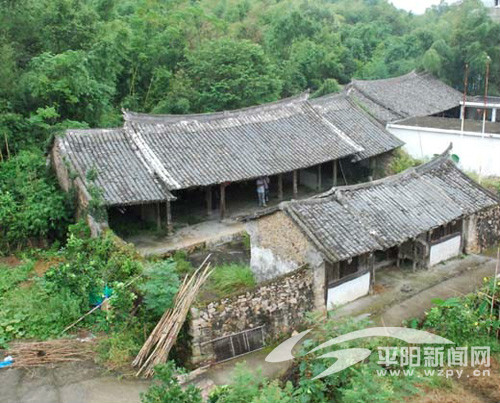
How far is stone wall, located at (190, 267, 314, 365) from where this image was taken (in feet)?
39.4

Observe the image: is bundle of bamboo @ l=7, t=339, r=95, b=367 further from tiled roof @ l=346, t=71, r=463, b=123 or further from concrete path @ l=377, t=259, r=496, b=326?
tiled roof @ l=346, t=71, r=463, b=123

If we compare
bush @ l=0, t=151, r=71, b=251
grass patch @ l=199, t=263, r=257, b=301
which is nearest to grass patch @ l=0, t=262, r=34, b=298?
bush @ l=0, t=151, r=71, b=251

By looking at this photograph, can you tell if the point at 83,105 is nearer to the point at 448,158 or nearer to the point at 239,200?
the point at 239,200

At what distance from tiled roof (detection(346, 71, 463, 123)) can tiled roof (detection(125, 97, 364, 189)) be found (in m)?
5.51

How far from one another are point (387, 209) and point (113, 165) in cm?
887

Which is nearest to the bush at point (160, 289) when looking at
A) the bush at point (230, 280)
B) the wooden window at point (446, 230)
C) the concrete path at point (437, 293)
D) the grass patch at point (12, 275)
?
the bush at point (230, 280)

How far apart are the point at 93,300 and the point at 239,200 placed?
9.06 m

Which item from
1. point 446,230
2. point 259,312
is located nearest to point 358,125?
point 446,230

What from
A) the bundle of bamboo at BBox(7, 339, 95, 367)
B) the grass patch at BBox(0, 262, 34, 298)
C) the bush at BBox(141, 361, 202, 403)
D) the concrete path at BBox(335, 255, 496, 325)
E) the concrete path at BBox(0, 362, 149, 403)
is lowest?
the concrete path at BBox(0, 362, 149, 403)

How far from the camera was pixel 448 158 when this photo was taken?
62.3 feet

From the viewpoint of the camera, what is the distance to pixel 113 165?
60.0ft

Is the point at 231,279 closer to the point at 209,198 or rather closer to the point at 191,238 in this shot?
the point at 191,238

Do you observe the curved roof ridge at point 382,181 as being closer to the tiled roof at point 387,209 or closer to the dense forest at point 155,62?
the tiled roof at point 387,209

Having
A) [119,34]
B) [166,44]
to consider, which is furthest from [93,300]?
[166,44]
